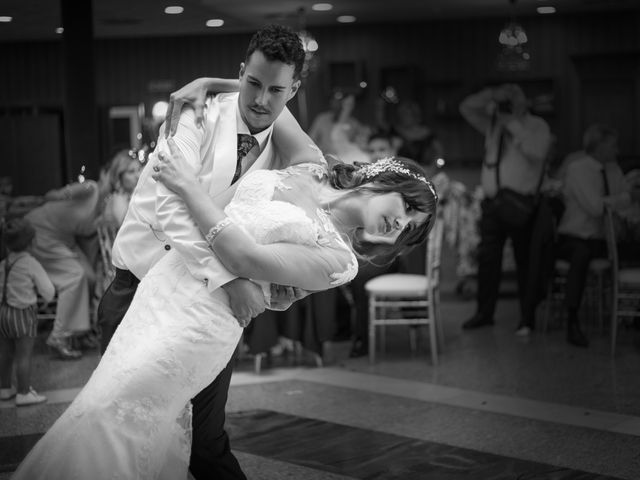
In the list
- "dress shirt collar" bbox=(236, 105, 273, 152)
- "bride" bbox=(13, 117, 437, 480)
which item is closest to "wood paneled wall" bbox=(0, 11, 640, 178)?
"dress shirt collar" bbox=(236, 105, 273, 152)

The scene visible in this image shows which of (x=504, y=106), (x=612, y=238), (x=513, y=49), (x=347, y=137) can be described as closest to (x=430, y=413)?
(x=612, y=238)

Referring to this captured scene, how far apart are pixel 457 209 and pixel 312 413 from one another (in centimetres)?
491

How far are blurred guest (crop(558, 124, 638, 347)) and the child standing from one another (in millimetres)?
3827

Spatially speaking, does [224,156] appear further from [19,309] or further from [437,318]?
[437,318]

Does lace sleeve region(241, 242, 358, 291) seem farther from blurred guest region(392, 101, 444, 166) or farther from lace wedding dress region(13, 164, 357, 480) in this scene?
blurred guest region(392, 101, 444, 166)

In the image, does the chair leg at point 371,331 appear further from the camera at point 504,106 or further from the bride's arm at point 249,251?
the bride's arm at point 249,251

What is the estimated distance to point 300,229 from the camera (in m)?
2.42

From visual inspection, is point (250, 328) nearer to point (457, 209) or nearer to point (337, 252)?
point (337, 252)

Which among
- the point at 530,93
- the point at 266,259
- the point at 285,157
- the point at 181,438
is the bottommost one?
the point at 181,438

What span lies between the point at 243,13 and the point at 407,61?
274cm

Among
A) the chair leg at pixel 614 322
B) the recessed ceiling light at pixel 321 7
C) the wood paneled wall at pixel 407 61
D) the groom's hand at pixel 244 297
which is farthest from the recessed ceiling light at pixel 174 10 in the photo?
the groom's hand at pixel 244 297

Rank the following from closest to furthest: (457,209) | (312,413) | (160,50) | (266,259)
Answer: (266,259) → (312,413) → (457,209) → (160,50)

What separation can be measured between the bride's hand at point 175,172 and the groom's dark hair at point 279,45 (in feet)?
1.17

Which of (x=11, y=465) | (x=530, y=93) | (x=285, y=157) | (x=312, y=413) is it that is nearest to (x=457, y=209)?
(x=530, y=93)
